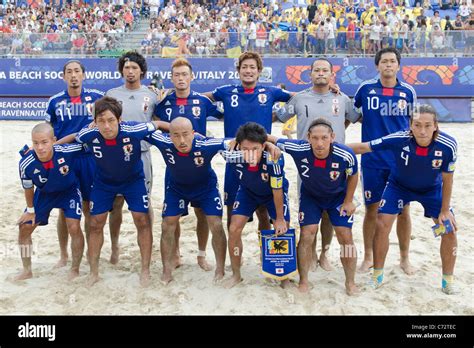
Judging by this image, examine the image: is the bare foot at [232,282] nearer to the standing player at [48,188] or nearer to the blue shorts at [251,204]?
the blue shorts at [251,204]

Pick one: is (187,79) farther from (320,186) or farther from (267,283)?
(267,283)

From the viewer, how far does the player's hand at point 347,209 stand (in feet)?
17.3

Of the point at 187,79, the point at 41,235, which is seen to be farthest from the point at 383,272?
the point at 41,235

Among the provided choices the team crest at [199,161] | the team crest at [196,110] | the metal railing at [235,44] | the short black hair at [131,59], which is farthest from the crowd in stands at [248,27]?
the team crest at [199,161]

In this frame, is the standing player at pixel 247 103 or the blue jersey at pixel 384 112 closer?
the blue jersey at pixel 384 112

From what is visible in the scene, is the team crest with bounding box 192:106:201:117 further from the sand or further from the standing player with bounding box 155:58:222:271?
the sand

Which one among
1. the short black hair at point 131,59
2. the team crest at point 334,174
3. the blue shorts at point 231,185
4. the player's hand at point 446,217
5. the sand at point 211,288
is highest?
the short black hair at point 131,59

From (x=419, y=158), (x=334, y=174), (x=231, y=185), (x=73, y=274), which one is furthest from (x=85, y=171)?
(x=419, y=158)

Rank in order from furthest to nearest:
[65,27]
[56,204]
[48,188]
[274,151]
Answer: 1. [65,27]
2. [56,204]
3. [48,188]
4. [274,151]

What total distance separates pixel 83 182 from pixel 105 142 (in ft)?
2.77

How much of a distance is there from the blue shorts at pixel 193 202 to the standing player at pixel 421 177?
1531 mm

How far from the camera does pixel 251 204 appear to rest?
18.3 ft

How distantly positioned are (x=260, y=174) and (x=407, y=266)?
2040mm

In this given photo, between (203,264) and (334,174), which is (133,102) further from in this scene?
(334,174)
